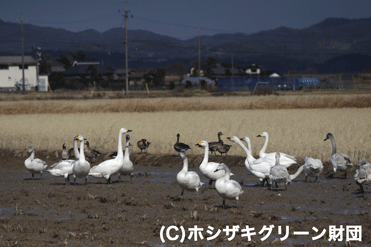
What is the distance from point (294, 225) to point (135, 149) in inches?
465

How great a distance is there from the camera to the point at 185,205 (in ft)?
35.1

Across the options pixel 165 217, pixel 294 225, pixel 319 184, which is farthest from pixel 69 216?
pixel 319 184

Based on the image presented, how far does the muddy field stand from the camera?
26.1 ft

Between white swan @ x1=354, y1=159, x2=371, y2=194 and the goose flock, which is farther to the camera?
white swan @ x1=354, y1=159, x2=371, y2=194

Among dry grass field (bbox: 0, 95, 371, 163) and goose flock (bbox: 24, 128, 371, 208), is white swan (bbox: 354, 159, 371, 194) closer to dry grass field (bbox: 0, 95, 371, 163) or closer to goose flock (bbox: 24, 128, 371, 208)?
goose flock (bbox: 24, 128, 371, 208)

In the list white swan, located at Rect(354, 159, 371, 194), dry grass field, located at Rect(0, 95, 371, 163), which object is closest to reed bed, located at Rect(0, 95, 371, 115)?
dry grass field, located at Rect(0, 95, 371, 163)

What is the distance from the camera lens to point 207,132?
23.6 meters

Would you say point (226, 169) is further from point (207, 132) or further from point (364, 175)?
point (207, 132)

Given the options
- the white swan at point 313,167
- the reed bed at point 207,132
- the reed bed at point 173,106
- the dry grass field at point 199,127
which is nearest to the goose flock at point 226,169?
the white swan at point 313,167

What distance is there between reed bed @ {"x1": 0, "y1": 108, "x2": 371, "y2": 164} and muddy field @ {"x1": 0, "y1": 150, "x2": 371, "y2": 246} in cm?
394

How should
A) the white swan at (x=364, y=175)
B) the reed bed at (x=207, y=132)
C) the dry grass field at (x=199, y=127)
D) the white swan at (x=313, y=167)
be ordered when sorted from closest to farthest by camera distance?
the white swan at (x=364, y=175), the white swan at (x=313, y=167), the reed bed at (x=207, y=132), the dry grass field at (x=199, y=127)

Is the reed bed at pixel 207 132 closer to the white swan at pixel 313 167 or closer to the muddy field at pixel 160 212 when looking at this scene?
the white swan at pixel 313 167

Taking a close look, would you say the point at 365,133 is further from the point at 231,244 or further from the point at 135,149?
the point at 231,244

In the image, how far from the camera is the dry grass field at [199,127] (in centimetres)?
1905
